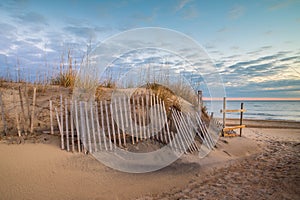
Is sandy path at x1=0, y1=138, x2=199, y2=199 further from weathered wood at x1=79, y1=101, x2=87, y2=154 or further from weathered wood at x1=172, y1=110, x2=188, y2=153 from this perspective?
weathered wood at x1=172, y1=110, x2=188, y2=153

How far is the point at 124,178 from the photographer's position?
4066 millimetres

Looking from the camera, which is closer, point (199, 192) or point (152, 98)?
point (199, 192)

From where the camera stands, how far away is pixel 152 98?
631 cm

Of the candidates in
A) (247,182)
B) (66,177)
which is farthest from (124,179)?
(247,182)

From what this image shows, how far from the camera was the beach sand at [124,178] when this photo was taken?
11.2 ft

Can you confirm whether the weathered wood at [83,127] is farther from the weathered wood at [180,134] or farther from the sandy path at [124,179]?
the weathered wood at [180,134]

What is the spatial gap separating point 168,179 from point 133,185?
2.48ft

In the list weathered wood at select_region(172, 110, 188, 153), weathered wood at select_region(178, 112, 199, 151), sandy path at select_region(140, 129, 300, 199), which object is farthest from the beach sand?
weathered wood at select_region(178, 112, 199, 151)

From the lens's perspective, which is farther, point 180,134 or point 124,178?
point 180,134

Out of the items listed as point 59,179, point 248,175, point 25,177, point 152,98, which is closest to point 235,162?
point 248,175

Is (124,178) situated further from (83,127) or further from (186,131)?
(186,131)

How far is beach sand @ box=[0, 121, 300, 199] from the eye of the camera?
11.2 feet

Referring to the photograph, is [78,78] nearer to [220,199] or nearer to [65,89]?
[65,89]

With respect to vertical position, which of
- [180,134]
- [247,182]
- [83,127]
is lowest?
[247,182]
